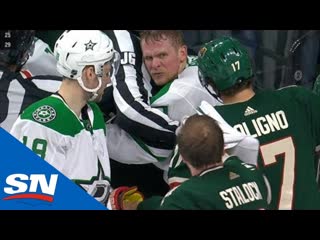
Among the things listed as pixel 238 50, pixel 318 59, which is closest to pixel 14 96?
pixel 238 50

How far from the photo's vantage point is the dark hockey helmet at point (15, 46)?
500cm

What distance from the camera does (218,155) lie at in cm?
414

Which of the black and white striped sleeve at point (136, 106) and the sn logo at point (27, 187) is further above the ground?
the black and white striped sleeve at point (136, 106)

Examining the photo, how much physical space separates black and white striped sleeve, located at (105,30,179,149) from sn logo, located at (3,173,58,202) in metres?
0.49

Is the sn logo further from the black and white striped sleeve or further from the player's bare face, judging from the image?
the player's bare face

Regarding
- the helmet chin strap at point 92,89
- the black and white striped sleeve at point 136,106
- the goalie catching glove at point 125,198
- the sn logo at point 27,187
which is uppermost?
the helmet chin strap at point 92,89

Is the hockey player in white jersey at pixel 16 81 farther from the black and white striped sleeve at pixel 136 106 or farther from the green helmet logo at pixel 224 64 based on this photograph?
the green helmet logo at pixel 224 64

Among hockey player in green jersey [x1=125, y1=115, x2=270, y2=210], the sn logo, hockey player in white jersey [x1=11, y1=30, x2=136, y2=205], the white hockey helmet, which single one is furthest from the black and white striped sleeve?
hockey player in green jersey [x1=125, y1=115, x2=270, y2=210]

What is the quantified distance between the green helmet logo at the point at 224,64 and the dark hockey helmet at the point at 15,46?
36.2 inches

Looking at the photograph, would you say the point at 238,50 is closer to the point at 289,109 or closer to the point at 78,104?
the point at 289,109

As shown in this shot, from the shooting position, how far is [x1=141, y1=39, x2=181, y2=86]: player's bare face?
16.6 ft

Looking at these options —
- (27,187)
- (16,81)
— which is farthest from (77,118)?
(16,81)

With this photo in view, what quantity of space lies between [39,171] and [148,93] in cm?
71

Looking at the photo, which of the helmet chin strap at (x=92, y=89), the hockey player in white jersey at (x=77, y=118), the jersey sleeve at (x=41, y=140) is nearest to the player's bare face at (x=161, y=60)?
the hockey player in white jersey at (x=77, y=118)
